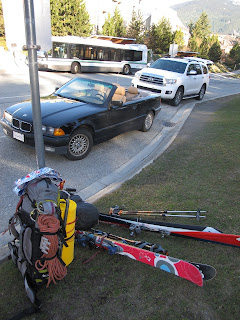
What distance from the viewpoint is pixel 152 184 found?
4.92 meters

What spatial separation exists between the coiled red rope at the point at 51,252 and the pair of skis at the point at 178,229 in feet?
3.88

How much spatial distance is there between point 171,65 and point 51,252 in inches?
481

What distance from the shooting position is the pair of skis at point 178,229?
3330mm

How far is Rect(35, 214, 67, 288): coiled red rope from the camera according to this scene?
2.29m

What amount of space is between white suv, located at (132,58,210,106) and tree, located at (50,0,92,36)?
87.4 feet

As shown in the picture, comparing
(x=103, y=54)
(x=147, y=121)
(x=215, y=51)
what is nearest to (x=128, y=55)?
(x=103, y=54)

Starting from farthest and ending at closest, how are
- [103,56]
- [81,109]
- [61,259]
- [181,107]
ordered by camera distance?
[103,56], [181,107], [81,109], [61,259]

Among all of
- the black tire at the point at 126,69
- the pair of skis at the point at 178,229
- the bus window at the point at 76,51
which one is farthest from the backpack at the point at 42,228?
the black tire at the point at 126,69

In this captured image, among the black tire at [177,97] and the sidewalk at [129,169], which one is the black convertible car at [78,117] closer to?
the sidewalk at [129,169]

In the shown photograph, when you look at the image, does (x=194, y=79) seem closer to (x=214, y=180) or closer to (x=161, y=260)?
(x=214, y=180)

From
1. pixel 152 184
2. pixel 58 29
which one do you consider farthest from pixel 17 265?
pixel 58 29

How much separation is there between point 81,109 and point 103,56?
18883 mm

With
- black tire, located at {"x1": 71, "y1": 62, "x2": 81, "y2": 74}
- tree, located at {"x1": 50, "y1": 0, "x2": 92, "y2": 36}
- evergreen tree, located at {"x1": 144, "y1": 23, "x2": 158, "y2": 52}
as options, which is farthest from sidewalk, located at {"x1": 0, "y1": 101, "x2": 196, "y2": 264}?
evergreen tree, located at {"x1": 144, "y1": 23, "x2": 158, "y2": 52}

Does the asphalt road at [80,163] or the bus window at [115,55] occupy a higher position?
the bus window at [115,55]
